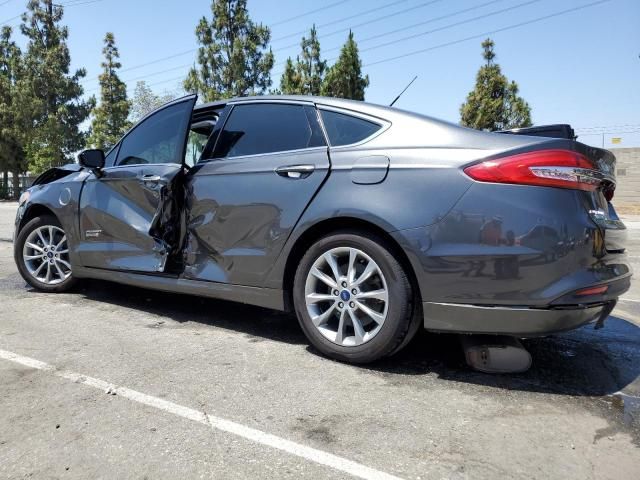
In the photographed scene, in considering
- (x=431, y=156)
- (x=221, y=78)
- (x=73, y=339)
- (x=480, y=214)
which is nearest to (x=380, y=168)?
(x=431, y=156)

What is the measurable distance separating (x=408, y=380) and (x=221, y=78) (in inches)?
984

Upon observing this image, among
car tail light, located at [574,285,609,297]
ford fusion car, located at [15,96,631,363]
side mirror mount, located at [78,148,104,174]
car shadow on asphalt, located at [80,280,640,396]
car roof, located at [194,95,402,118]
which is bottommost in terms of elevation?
car shadow on asphalt, located at [80,280,640,396]

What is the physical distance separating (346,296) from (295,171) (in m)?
0.88

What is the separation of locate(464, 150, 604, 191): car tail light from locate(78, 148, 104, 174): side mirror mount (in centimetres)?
331

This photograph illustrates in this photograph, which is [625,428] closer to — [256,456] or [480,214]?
[480,214]

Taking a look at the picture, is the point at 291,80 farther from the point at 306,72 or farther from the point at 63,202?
the point at 63,202

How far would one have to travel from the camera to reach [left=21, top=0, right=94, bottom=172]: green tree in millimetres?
36938

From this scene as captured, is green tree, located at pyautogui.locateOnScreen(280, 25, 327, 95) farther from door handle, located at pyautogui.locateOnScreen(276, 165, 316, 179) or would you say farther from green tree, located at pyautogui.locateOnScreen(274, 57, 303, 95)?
door handle, located at pyautogui.locateOnScreen(276, 165, 316, 179)

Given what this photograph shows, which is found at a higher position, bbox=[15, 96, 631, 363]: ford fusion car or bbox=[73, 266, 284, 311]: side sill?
bbox=[15, 96, 631, 363]: ford fusion car

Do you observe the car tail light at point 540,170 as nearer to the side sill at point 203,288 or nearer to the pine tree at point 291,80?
the side sill at point 203,288

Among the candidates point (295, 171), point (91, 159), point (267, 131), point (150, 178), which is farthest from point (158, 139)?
point (295, 171)

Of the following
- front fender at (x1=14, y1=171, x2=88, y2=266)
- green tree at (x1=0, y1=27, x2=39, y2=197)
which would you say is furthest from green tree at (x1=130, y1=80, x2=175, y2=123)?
front fender at (x1=14, y1=171, x2=88, y2=266)

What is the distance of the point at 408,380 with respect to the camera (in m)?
3.00

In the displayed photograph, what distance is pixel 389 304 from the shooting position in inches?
119
